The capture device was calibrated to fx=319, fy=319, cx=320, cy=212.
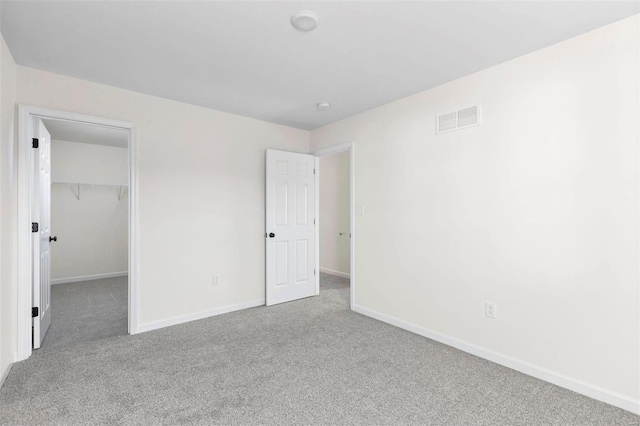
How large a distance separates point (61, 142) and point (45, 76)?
332 cm

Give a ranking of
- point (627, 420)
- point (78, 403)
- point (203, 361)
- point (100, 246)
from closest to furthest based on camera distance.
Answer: point (627, 420), point (78, 403), point (203, 361), point (100, 246)

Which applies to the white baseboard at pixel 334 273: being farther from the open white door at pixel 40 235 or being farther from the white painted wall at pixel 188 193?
the open white door at pixel 40 235

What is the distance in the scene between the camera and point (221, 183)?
3852 millimetres

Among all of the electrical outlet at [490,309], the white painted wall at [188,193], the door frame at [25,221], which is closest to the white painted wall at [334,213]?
the white painted wall at [188,193]

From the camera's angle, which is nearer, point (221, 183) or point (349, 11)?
→ point (349, 11)

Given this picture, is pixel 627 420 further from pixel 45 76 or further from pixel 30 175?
Answer: pixel 45 76

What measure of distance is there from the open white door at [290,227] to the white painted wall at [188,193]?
14 cm

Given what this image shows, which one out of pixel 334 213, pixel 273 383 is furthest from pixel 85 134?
pixel 273 383

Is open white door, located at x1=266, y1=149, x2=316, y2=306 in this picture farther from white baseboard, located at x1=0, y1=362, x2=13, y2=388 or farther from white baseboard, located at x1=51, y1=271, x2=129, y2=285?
white baseboard, located at x1=51, y1=271, x2=129, y2=285

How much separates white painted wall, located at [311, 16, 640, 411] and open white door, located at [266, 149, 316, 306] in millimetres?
1424

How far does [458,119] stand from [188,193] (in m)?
2.89

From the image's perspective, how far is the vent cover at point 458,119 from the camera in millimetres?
2779

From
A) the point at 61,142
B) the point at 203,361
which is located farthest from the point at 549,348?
the point at 61,142

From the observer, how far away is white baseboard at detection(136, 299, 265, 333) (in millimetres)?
3297
